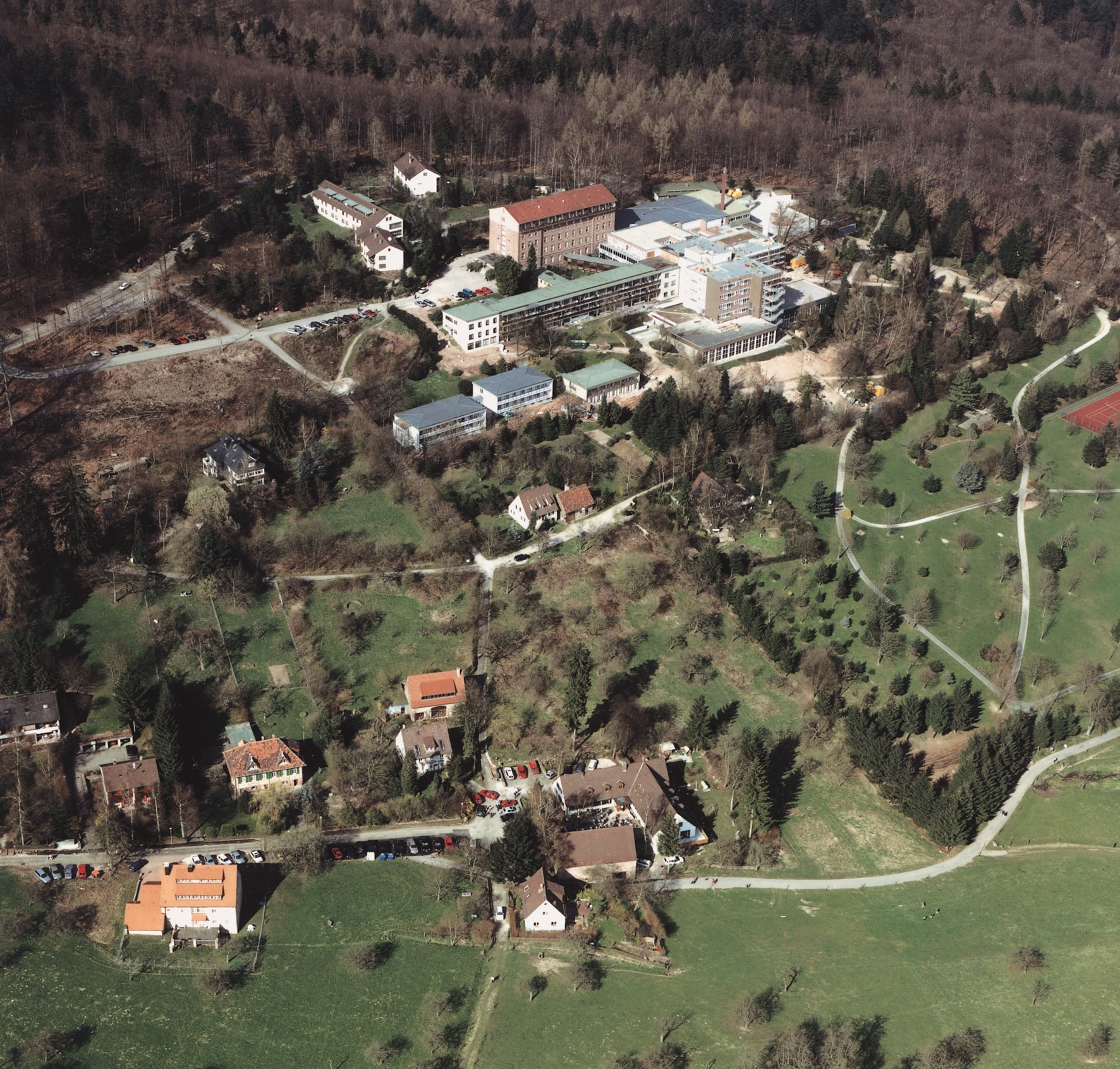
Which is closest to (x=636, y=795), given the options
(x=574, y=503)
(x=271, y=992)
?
(x=271, y=992)

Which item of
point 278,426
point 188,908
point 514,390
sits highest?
point 514,390

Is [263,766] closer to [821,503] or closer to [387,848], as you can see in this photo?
[387,848]

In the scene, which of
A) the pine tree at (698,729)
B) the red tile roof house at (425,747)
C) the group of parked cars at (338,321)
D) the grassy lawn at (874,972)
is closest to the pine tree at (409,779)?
the red tile roof house at (425,747)

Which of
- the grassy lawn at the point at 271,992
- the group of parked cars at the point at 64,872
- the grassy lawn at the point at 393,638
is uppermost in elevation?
the grassy lawn at the point at 393,638

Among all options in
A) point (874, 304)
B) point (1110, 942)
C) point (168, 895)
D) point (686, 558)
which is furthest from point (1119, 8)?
point (168, 895)

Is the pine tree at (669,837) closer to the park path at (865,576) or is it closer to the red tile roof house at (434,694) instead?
the red tile roof house at (434,694)

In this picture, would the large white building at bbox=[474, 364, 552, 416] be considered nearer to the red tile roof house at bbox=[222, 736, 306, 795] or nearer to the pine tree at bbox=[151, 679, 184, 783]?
the red tile roof house at bbox=[222, 736, 306, 795]
